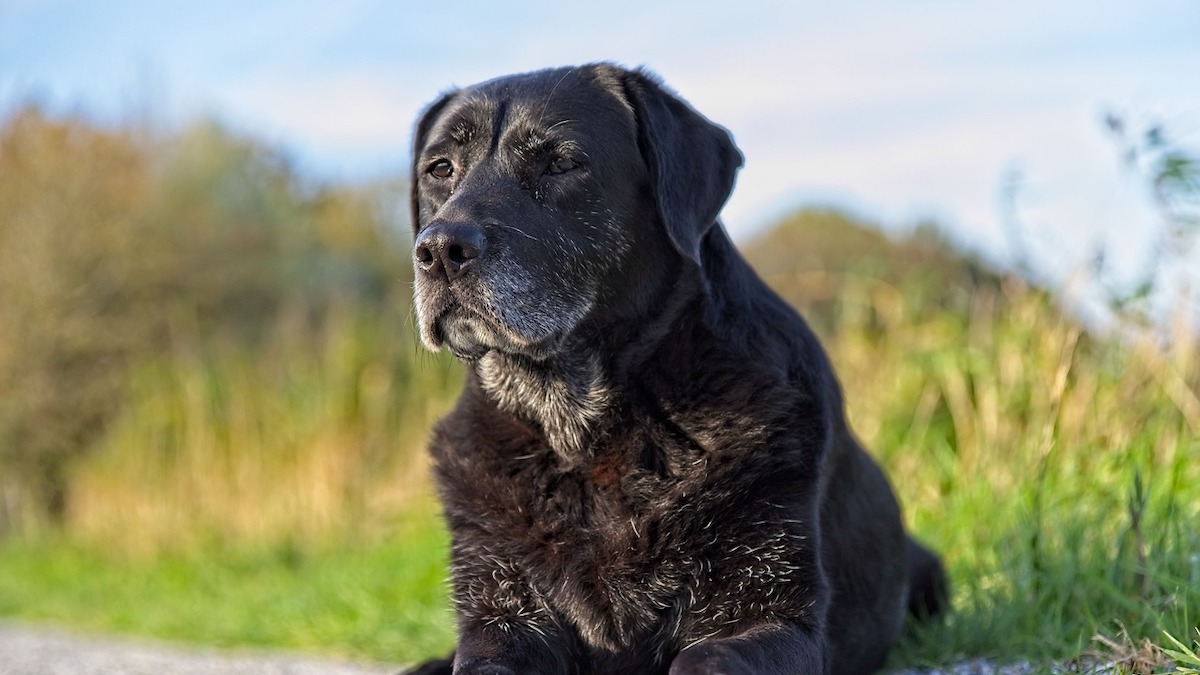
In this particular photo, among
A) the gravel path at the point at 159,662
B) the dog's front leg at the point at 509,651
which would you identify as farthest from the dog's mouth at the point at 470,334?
the gravel path at the point at 159,662

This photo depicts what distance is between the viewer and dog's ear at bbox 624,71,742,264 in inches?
141

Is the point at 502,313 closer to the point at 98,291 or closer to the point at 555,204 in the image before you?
the point at 555,204

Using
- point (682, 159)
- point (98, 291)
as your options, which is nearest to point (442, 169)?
point (682, 159)

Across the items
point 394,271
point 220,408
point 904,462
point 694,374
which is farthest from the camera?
point 394,271

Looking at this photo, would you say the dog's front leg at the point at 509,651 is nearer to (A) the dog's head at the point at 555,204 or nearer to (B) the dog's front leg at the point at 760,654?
(B) the dog's front leg at the point at 760,654

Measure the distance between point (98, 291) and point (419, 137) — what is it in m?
14.1

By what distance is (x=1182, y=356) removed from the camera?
268 inches

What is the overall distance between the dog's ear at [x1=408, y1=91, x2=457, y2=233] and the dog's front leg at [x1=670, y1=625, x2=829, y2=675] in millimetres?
1784

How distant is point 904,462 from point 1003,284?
51.3 inches

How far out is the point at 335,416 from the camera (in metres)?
11.8

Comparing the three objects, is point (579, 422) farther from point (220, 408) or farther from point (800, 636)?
point (220, 408)

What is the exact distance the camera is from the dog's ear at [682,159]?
357 cm

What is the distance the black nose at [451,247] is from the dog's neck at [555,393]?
41cm

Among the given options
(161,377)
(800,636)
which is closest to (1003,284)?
(800,636)
